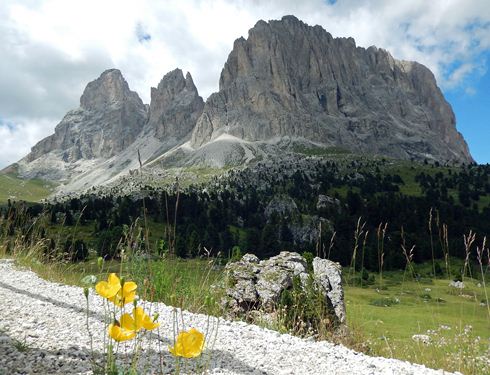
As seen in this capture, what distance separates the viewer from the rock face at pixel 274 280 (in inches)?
535

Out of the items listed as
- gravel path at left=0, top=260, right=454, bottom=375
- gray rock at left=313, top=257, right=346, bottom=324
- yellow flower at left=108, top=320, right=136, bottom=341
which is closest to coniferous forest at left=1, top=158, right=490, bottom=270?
gray rock at left=313, top=257, right=346, bottom=324

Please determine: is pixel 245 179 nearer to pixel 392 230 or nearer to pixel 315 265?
pixel 392 230

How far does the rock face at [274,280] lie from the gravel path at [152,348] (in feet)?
20.2

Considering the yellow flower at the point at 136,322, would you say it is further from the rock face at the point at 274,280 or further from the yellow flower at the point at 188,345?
the rock face at the point at 274,280

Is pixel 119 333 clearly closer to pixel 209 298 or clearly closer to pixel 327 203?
pixel 209 298

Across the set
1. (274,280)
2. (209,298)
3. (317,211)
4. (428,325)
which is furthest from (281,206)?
(209,298)

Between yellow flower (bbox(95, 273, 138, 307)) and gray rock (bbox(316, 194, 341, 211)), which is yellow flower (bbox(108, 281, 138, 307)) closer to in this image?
yellow flower (bbox(95, 273, 138, 307))

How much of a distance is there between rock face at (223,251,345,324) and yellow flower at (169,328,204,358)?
10845mm

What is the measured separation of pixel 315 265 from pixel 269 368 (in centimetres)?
1079

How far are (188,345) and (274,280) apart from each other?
42.4 ft

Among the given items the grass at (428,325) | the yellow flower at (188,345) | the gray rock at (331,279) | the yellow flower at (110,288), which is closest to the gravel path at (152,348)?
the grass at (428,325)

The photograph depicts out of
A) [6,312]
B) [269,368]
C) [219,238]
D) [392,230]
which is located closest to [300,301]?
[269,368]

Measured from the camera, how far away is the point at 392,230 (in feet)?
356

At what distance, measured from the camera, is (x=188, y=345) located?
207 centimetres
